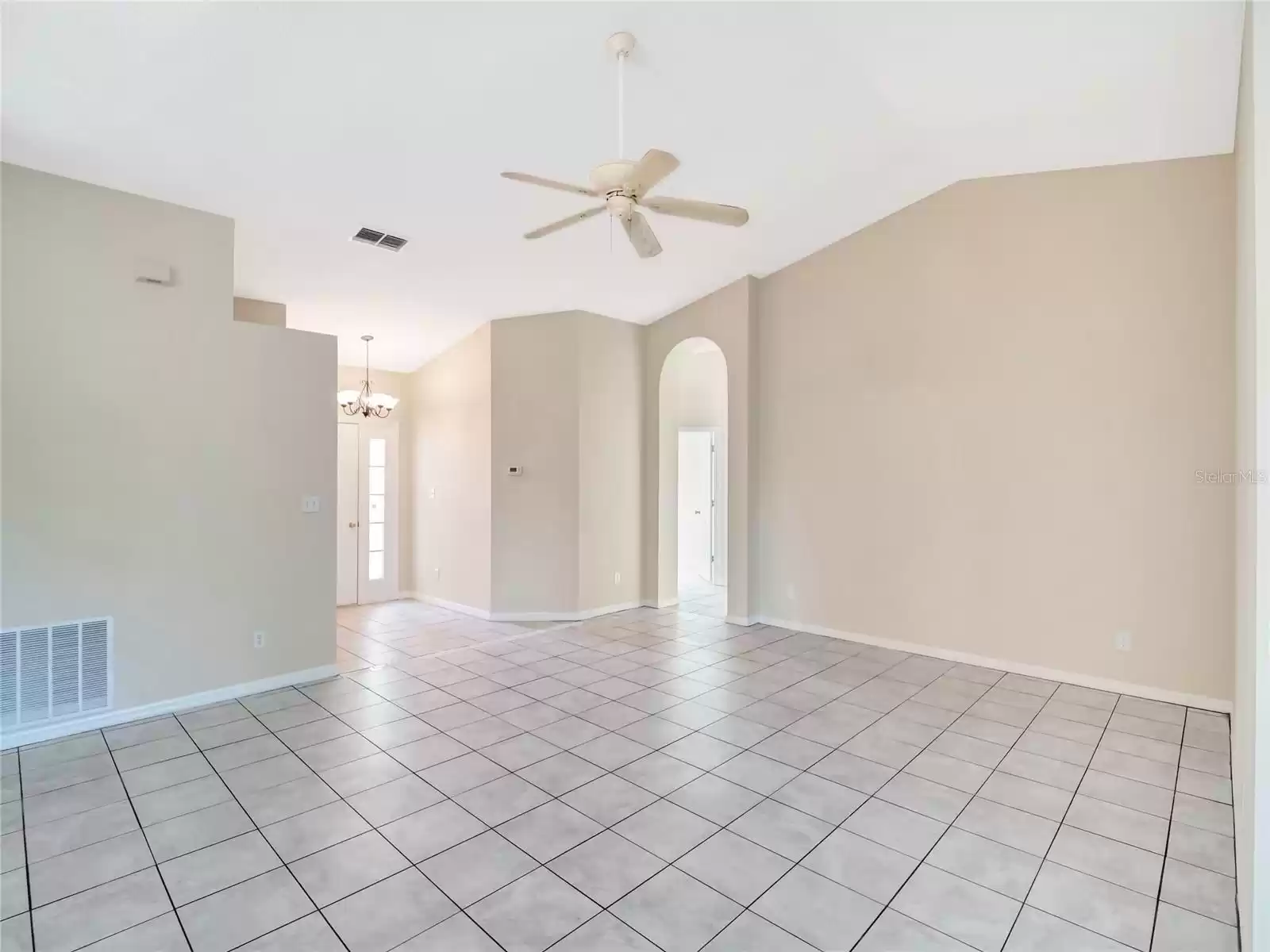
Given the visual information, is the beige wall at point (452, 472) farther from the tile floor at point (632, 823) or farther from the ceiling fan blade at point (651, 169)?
the ceiling fan blade at point (651, 169)

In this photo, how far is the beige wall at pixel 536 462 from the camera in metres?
6.26

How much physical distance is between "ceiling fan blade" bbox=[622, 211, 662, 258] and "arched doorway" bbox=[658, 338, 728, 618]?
12.6ft

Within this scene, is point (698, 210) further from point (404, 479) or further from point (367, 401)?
point (404, 479)

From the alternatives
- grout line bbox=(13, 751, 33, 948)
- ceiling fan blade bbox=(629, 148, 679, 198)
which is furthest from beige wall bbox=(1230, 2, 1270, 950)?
grout line bbox=(13, 751, 33, 948)

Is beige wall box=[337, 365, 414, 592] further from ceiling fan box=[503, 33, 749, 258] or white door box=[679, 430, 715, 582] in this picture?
ceiling fan box=[503, 33, 749, 258]

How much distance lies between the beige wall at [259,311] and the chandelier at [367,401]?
3.29 feet

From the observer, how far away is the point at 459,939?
198 centimetres

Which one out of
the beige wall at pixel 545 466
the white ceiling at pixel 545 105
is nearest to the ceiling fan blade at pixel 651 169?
the white ceiling at pixel 545 105

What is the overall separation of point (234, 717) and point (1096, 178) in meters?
6.74

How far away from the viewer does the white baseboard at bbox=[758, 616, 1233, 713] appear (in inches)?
159

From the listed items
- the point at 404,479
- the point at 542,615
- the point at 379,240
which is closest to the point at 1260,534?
the point at 379,240

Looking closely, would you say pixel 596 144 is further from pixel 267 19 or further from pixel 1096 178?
pixel 1096 178

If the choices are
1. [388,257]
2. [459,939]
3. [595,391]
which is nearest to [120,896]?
[459,939]

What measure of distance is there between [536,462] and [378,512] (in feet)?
8.35
